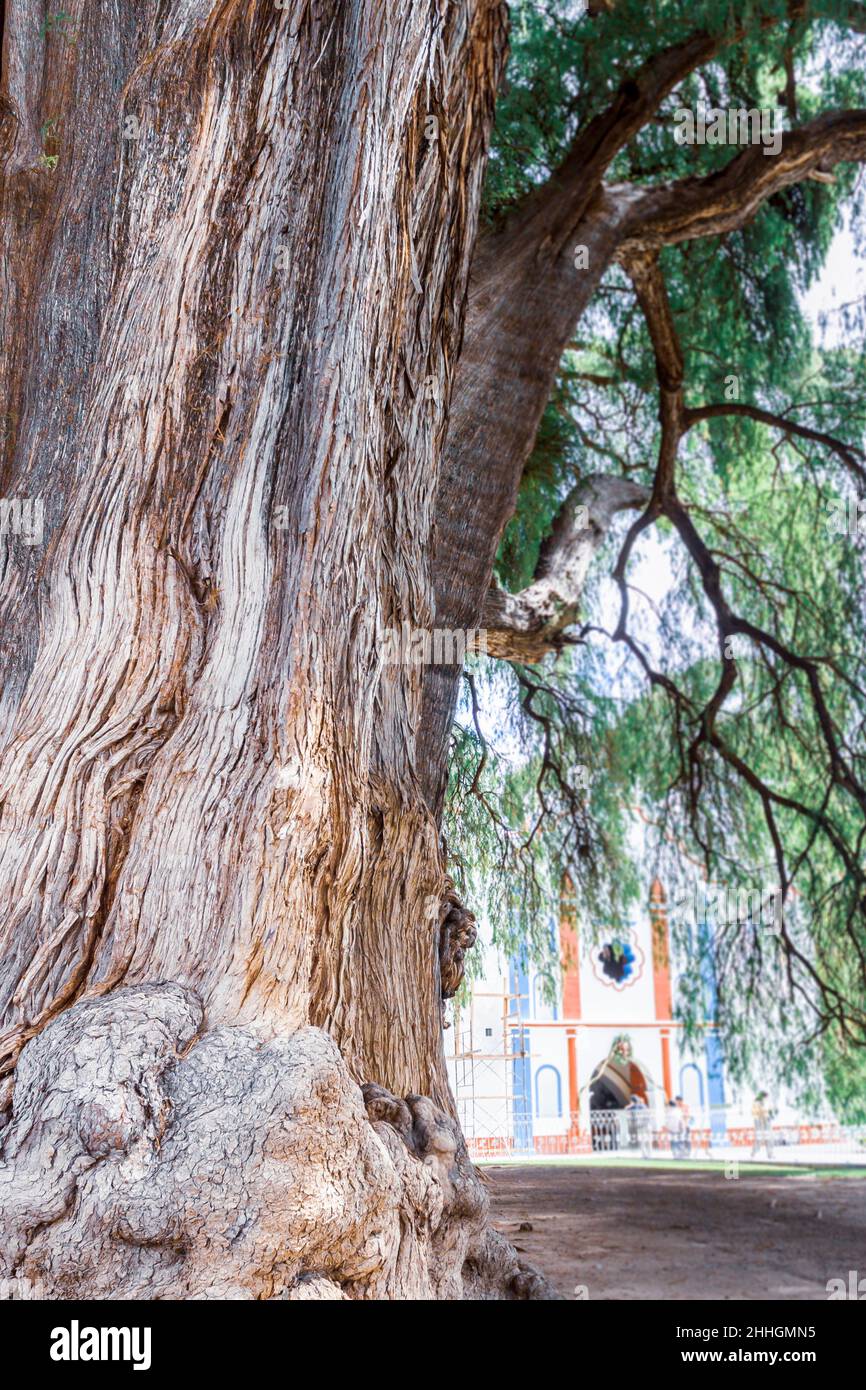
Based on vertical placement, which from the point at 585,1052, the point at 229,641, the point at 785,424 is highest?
the point at 785,424

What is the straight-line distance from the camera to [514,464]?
2.87m

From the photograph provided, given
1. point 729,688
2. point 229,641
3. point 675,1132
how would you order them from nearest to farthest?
point 229,641
point 675,1132
point 729,688

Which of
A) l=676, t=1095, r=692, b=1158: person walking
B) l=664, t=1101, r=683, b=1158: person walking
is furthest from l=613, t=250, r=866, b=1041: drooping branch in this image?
l=664, t=1101, r=683, b=1158: person walking

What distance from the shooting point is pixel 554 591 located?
12.2 feet

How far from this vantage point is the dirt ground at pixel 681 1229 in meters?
2.82

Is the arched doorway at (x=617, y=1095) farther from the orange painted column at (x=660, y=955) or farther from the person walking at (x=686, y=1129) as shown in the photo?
the orange painted column at (x=660, y=955)

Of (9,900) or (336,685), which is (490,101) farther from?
(9,900)

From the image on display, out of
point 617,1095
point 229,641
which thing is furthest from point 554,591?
point 229,641

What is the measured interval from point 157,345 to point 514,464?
1.21 m

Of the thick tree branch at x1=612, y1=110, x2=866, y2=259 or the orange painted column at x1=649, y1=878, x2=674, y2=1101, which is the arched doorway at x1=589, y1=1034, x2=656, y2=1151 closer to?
the orange painted column at x1=649, y1=878, x2=674, y2=1101

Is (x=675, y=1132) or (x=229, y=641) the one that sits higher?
(x=229, y=641)

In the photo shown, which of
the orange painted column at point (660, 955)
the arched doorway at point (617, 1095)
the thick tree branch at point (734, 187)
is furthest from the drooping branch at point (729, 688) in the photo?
the arched doorway at point (617, 1095)

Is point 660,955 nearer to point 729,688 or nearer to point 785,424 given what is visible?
point 729,688

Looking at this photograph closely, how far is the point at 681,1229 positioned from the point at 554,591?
1995 mm
